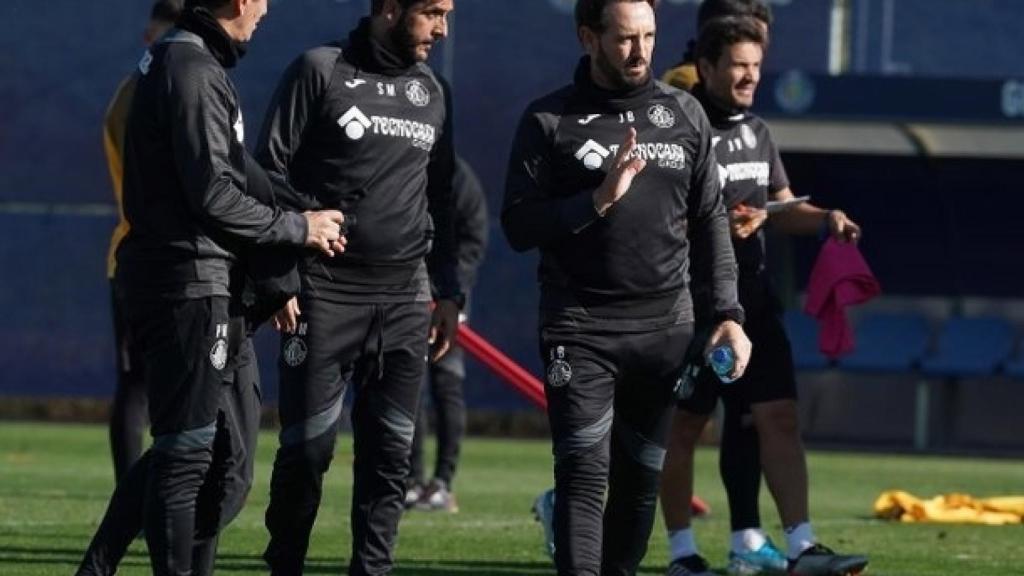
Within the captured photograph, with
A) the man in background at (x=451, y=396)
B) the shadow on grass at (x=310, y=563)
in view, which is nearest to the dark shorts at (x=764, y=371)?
the shadow on grass at (x=310, y=563)

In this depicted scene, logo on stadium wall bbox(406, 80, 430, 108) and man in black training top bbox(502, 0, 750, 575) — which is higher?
logo on stadium wall bbox(406, 80, 430, 108)

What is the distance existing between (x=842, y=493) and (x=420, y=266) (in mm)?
8024

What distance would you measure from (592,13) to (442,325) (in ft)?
4.05

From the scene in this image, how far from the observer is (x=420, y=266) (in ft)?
26.8

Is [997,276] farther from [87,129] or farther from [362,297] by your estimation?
[362,297]

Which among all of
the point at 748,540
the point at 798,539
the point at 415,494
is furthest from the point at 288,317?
the point at 415,494

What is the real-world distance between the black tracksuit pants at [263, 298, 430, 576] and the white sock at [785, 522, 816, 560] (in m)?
2.15

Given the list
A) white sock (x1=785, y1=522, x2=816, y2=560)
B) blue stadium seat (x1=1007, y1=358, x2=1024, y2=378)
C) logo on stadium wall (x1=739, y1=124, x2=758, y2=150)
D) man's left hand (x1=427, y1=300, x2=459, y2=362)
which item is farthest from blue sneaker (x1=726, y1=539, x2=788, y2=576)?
blue stadium seat (x1=1007, y1=358, x2=1024, y2=378)

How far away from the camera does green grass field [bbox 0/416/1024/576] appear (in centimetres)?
1009

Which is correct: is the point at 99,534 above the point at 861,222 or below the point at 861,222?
above

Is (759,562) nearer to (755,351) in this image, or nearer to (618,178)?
(755,351)

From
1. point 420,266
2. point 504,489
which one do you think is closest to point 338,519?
point 504,489

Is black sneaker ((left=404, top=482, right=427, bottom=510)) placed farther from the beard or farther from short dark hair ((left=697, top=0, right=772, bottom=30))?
the beard

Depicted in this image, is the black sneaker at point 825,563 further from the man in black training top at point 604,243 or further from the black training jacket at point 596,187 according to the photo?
the black training jacket at point 596,187
